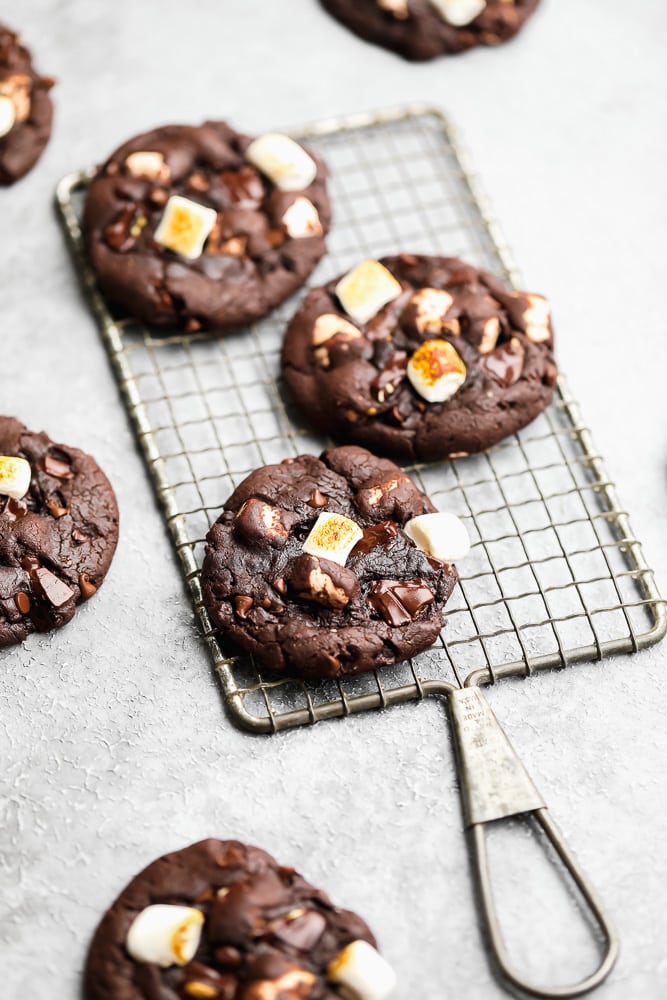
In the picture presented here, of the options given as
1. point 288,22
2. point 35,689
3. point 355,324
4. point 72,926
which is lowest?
point 72,926

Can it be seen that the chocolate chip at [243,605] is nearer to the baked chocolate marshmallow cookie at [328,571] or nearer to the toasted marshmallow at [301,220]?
the baked chocolate marshmallow cookie at [328,571]

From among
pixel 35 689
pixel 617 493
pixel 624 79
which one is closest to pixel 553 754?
pixel 617 493

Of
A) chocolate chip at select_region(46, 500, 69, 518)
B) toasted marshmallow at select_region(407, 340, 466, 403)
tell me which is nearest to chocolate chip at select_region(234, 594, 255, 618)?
chocolate chip at select_region(46, 500, 69, 518)

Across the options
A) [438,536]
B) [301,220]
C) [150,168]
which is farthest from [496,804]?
[150,168]

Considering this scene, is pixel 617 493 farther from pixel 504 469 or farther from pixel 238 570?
pixel 238 570

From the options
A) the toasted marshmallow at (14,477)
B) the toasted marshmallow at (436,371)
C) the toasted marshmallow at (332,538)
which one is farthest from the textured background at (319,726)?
the toasted marshmallow at (436,371)

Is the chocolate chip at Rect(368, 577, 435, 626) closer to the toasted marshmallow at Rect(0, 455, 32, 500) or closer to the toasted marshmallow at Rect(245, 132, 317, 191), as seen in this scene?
the toasted marshmallow at Rect(0, 455, 32, 500)

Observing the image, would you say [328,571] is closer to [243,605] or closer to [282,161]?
[243,605]
